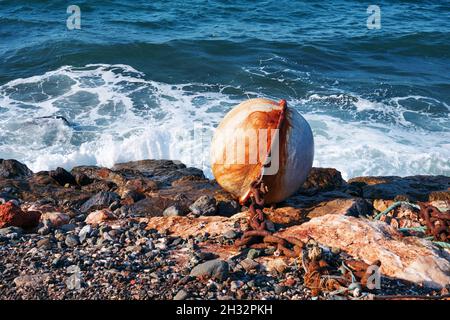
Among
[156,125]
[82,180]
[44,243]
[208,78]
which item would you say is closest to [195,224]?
[44,243]

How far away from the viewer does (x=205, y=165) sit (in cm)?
905

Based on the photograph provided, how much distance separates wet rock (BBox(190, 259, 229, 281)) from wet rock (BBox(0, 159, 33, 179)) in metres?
4.55

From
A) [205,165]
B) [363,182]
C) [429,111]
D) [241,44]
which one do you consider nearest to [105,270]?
[363,182]

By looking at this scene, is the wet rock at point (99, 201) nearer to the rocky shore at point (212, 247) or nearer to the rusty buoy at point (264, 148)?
the rocky shore at point (212, 247)

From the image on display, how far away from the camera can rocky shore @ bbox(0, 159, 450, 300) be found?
366 cm

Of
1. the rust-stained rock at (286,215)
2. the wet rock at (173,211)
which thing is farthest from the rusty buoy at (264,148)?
the wet rock at (173,211)

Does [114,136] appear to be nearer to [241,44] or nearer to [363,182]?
[363,182]

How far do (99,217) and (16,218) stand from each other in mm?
736

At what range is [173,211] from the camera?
5227 mm

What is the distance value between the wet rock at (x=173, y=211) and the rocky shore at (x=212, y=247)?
0.01 metres

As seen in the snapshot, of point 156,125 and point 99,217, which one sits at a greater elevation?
point 99,217

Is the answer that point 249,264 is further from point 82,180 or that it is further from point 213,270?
point 82,180

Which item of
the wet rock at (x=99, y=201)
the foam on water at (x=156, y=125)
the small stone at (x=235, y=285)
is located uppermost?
the small stone at (x=235, y=285)

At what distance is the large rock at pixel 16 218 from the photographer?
484 centimetres
